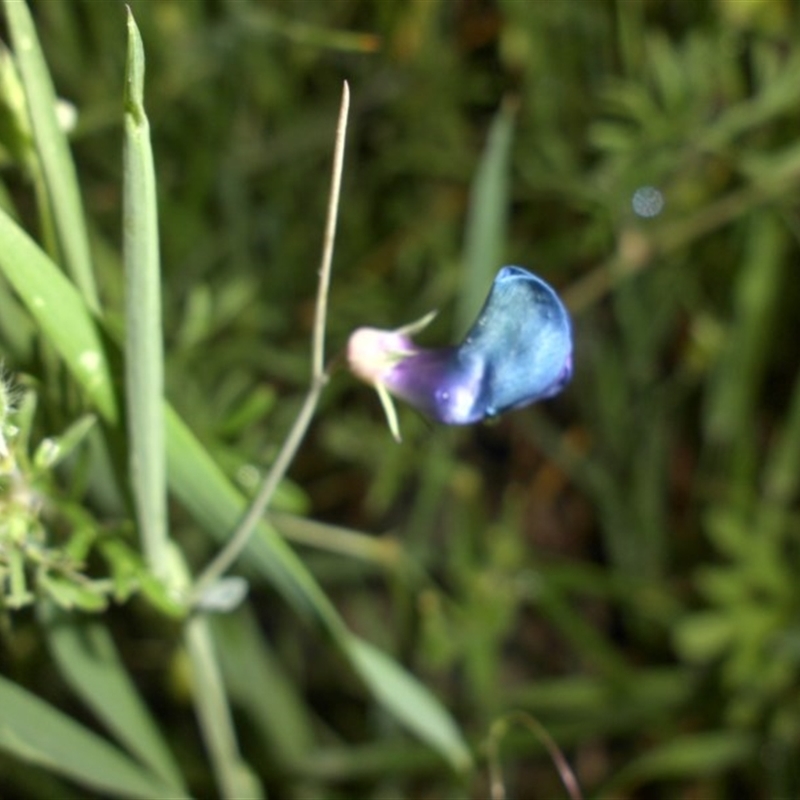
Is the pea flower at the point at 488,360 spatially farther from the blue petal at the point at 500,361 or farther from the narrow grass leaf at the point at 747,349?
the narrow grass leaf at the point at 747,349

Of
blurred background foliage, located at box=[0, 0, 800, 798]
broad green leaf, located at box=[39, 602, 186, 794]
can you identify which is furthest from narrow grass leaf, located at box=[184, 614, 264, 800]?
blurred background foliage, located at box=[0, 0, 800, 798]

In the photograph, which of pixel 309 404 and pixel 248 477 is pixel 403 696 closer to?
pixel 248 477

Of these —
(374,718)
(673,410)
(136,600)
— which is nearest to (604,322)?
(673,410)

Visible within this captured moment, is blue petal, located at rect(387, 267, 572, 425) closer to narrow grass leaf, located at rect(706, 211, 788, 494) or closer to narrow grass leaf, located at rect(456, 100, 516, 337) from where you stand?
narrow grass leaf, located at rect(456, 100, 516, 337)

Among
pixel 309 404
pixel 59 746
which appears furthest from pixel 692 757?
pixel 309 404

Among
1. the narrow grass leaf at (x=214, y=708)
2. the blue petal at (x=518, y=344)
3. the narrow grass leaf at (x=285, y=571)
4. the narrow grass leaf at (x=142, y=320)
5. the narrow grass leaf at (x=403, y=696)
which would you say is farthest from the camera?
the narrow grass leaf at (x=403, y=696)

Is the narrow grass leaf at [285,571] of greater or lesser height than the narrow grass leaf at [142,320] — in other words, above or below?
below

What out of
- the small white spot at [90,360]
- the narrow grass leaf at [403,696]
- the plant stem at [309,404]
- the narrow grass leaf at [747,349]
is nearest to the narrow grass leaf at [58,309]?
the small white spot at [90,360]

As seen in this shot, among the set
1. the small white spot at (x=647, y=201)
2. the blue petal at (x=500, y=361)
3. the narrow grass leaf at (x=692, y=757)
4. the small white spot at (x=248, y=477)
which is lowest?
the narrow grass leaf at (x=692, y=757)
